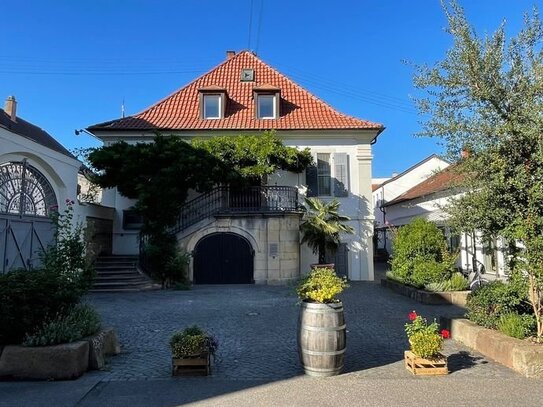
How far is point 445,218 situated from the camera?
26.6ft

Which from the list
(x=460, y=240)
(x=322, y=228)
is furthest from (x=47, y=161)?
(x=460, y=240)

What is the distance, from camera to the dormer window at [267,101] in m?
20.9

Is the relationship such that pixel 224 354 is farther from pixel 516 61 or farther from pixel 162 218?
pixel 162 218

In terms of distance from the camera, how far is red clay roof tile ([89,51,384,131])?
20.1 metres

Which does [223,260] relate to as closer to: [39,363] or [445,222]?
[445,222]

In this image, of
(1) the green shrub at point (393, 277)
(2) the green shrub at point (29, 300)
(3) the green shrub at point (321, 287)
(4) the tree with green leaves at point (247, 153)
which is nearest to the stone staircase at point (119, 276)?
(4) the tree with green leaves at point (247, 153)

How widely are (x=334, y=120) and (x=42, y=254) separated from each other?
15.8 meters

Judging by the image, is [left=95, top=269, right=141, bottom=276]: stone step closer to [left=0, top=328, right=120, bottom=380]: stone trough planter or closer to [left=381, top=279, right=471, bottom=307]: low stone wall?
[left=381, top=279, right=471, bottom=307]: low stone wall

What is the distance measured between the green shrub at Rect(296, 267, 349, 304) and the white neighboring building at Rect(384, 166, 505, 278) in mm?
3021

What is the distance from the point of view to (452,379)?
216 inches

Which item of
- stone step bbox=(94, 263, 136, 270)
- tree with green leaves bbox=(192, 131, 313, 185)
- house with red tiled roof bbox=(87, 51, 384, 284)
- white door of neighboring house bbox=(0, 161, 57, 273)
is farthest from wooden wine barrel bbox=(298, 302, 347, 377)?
stone step bbox=(94, 263, 136, 270)

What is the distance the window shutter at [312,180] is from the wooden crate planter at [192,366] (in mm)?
14856

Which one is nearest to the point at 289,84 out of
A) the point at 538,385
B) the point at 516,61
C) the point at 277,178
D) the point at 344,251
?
the point at 277,178

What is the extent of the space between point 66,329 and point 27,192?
Result: 6835 mm
